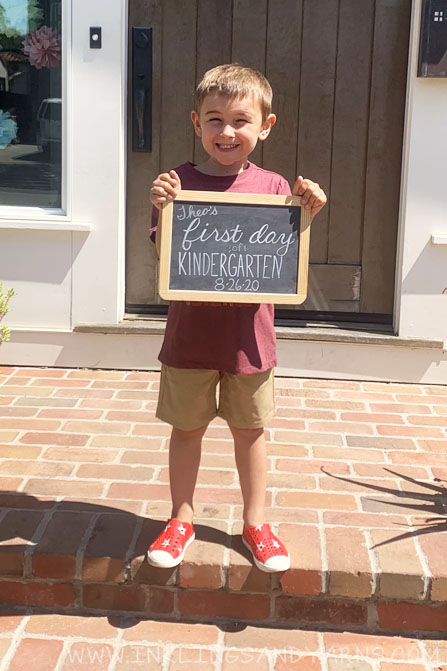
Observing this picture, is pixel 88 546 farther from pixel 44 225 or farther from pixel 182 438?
pixel 44 225

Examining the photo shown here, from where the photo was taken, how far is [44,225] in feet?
14.9

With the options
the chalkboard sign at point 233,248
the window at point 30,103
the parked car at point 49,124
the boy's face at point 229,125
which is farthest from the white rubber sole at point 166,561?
the parked car at point 49,124

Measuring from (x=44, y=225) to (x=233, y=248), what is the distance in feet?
7.18

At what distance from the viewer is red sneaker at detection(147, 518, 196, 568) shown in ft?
8.58

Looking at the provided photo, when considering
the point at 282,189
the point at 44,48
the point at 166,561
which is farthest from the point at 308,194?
the point at 44,48

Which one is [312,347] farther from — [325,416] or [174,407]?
[174,407]

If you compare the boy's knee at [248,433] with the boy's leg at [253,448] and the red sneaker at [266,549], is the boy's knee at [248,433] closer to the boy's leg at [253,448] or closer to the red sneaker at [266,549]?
the boy's leg at [253,448]

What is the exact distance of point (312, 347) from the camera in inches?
181

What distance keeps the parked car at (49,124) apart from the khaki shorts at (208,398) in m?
2.43

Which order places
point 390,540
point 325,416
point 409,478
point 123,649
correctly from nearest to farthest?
point 123,649
point 390,540
point 409,478
point 325,416

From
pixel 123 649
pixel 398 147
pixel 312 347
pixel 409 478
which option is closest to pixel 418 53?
pixel 398 147

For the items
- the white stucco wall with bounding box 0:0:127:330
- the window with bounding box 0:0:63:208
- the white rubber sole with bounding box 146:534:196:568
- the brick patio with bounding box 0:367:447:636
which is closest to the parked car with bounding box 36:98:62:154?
the window with bounding box 0:0:63:208

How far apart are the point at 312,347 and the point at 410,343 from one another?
53 centimetres

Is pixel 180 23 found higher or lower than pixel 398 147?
higher
